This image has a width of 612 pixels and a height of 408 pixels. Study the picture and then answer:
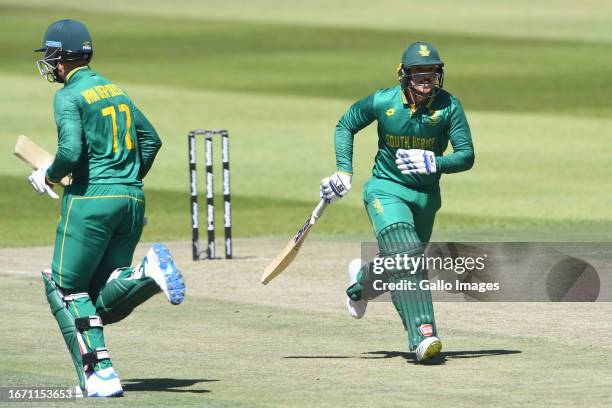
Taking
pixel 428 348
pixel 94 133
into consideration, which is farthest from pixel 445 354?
pixel 94 133

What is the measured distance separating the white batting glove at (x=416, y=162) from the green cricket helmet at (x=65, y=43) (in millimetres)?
2259

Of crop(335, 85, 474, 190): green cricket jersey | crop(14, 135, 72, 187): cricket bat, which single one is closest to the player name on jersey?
crop(14, 135, 72, 187): cricket bat

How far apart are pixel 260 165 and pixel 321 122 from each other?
5278 millimetres

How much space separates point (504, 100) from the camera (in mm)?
34500

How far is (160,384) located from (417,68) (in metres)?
2.84

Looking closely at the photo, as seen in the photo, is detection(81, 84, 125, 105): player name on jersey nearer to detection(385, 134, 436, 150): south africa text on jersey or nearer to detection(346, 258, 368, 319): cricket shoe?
detection(385, 134, 436, 150): south africa text on jersey

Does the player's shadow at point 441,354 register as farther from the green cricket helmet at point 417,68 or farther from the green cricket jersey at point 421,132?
the green cricket helmet at point 417,68

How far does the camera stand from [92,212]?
30.9 ft

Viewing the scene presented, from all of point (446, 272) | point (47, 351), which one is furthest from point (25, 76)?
point (47, 351)

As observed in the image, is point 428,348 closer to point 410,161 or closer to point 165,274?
point 410,161

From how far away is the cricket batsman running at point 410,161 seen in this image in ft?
35.0

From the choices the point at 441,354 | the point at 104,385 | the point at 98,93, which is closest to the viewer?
the point at 104,385

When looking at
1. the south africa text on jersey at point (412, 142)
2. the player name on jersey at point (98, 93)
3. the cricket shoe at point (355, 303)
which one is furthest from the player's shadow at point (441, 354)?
the player name on jersey at point (98, 93)

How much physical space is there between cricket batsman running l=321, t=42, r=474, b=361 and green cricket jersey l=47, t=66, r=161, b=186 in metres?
1.94
